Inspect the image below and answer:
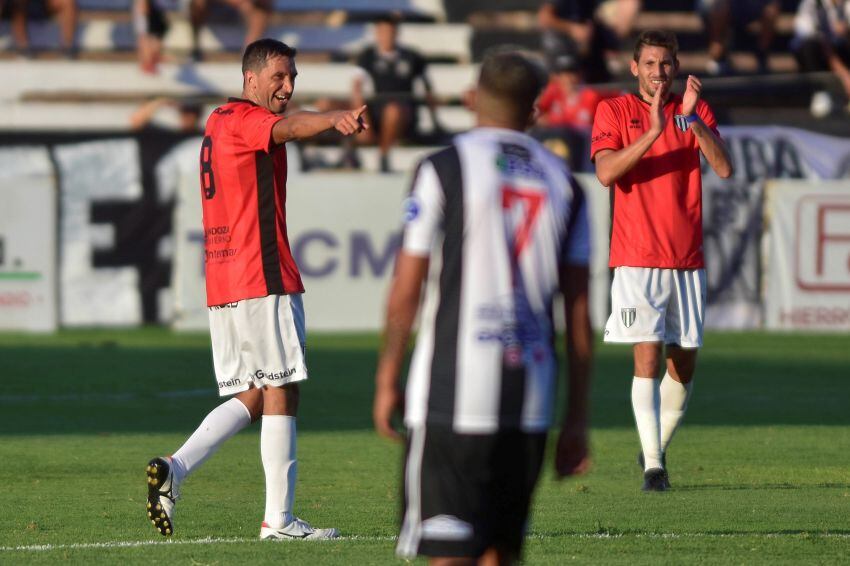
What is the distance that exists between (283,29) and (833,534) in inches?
746

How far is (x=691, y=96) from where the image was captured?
811cm

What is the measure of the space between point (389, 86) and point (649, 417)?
1350cm

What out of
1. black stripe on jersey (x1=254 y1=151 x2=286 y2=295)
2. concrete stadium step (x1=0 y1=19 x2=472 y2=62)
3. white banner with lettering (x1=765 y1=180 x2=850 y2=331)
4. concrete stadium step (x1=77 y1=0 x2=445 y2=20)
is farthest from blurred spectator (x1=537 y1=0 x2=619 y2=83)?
black stripe on jersey (x1=254 y1=151 x2=286 y2=295)

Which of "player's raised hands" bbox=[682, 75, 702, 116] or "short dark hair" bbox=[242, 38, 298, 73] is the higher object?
"short dark hair" bbox=[242, 38, 298, 73]

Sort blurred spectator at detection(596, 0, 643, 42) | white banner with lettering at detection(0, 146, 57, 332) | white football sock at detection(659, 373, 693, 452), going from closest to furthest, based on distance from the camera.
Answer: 1. white football sock at detection(659, 373, 693, 452)
2. white banner with lettering at detection(0, 146, 57, 332)
3. blurred spectator at detection(596, 0, 643, 42)

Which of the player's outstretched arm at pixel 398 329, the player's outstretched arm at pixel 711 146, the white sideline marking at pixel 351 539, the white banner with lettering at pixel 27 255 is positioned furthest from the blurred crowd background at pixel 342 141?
the player's outstretched arm at pixel 398 329

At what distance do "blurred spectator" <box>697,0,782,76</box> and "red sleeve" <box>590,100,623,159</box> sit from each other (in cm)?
1512

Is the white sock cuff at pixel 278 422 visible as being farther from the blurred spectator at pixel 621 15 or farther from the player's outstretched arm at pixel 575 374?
the blurred spectator at pixel 621 15

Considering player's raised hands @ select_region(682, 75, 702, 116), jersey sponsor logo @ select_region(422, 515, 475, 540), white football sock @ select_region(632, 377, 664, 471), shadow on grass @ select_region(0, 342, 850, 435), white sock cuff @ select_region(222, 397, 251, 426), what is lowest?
shadow on grass @ select_region(0, 342, 850, 435)

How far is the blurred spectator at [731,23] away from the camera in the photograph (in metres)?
23.7

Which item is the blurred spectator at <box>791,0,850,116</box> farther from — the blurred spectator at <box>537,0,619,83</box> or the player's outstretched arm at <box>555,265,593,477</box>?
the player's outstretched arm at <box>555,265,593,477</box>

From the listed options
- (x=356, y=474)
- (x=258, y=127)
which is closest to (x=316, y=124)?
(x=258, y=127)

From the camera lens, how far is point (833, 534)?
708 centimetres

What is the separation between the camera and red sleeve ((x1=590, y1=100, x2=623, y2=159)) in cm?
843
